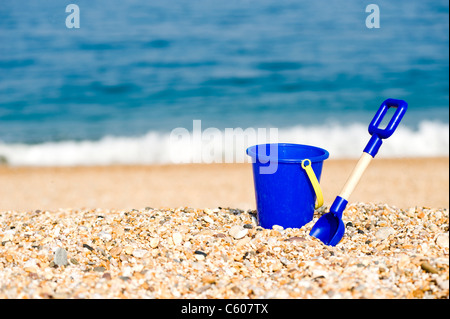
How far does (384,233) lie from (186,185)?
3152 millimetres

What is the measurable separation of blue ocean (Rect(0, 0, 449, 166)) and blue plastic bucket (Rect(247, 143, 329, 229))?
3.90 metres

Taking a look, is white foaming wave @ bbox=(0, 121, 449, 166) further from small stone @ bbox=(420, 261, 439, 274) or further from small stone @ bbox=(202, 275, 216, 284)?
small stone @ bbox=(420, 261, 439, 274)

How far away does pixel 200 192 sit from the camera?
6.10 meters

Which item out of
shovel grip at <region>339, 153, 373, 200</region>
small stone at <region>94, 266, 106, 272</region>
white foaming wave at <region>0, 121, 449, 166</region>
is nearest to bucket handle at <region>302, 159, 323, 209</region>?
shovel grip at <region>339, 153, 373, 200</region>

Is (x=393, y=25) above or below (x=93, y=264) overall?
above

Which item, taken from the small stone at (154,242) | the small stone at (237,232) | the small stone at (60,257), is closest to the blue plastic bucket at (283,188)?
the small stone at (237,232)

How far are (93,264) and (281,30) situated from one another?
401 inches

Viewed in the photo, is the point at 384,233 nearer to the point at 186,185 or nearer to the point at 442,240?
the point at 442,240

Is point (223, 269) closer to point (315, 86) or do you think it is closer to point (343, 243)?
point (343, 243)

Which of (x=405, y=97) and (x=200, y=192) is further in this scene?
(x=405, y=97)

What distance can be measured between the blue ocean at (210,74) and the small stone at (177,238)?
3.99m

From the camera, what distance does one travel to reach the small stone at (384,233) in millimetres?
3561

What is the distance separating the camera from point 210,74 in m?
10.6
